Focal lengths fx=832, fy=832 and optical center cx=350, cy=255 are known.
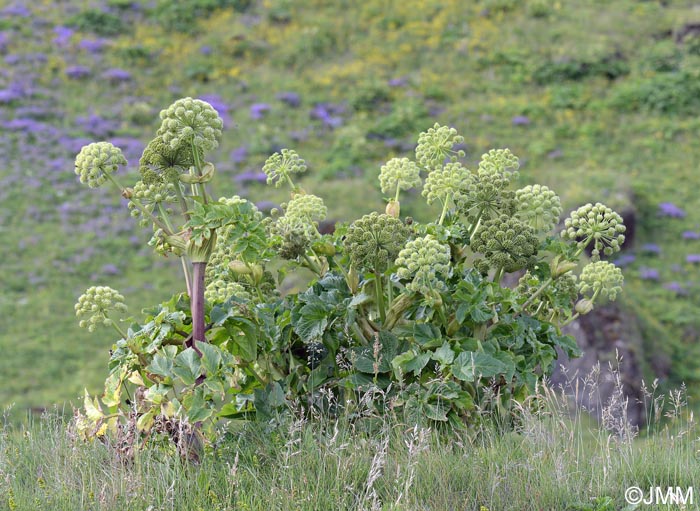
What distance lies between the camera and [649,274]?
14.6 metres

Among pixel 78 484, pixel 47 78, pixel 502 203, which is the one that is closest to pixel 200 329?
pixel 78 484

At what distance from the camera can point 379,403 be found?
12.0 ft

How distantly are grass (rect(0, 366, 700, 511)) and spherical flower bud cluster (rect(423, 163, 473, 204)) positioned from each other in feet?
3.33

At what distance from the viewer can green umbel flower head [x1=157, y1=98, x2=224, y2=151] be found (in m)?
3.32

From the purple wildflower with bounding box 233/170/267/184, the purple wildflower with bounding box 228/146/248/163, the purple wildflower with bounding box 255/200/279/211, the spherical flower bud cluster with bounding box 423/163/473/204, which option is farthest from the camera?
the purple wildflower with bounding box 228/146/248/163

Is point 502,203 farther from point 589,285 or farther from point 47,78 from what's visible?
point 47,78

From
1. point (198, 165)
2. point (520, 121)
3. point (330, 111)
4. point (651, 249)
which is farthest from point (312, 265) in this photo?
point (330, 111)

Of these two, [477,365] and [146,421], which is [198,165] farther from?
[477,365]

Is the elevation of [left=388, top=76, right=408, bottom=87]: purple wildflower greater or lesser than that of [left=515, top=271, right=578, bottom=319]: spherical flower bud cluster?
lesser

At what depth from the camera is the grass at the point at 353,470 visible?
118 inches

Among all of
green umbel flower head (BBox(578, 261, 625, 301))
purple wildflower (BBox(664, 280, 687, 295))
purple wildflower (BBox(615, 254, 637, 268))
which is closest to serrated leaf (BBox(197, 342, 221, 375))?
green umbel flower head (BBox(578, 261, 625, 301))

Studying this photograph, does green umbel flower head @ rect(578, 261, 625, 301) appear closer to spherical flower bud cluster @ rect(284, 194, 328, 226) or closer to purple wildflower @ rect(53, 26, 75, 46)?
spherical flower bud cluster @ rect(284, 194, 328, 226)

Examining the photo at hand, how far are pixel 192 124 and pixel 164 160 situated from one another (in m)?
0.21

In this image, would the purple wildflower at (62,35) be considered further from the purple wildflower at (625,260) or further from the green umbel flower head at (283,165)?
the green umbel flower head at (283,165)
